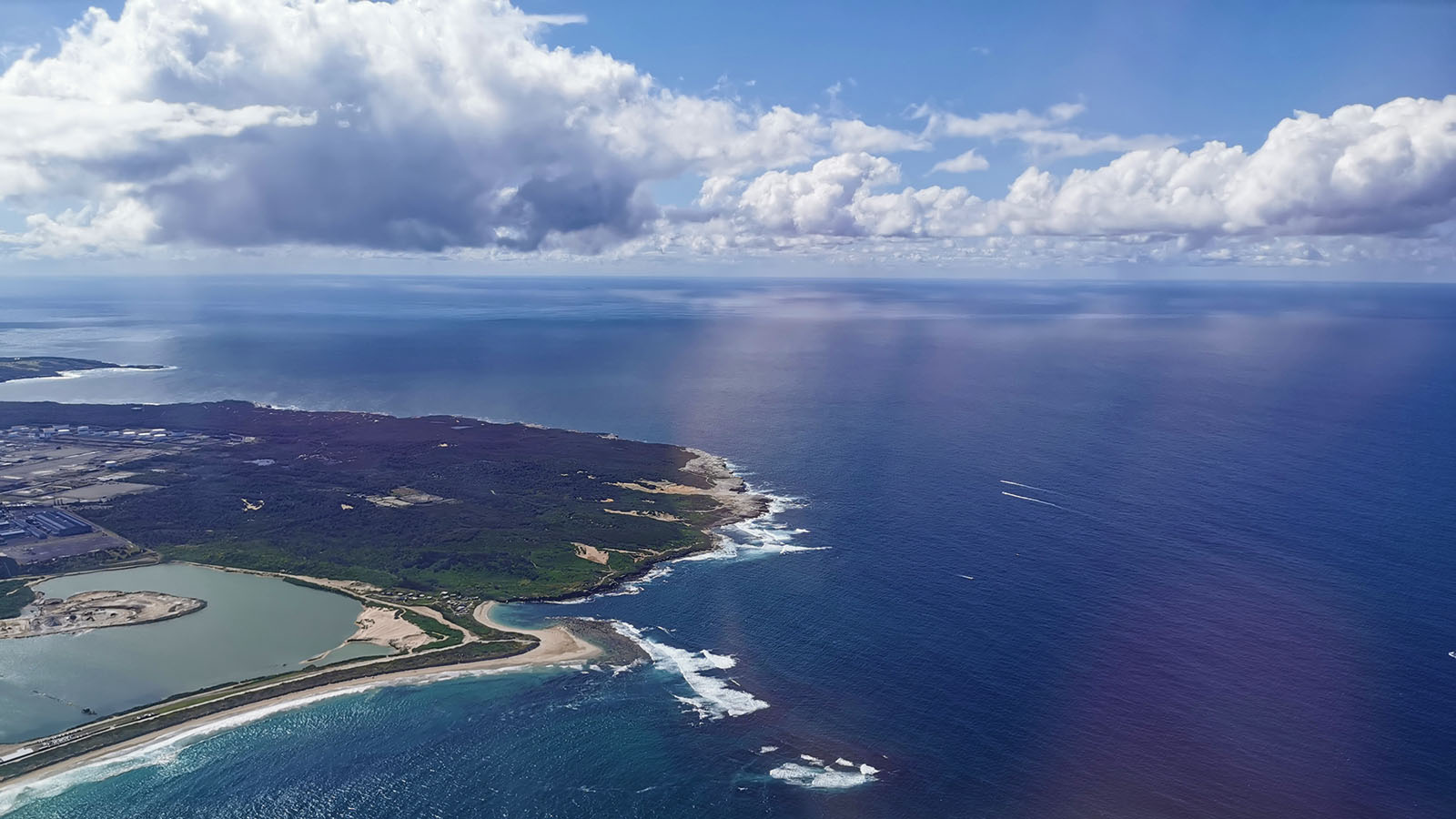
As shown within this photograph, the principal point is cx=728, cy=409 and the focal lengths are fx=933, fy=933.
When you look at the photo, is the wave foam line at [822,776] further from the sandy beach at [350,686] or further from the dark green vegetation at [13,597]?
the dark green vegetation at [13,597]

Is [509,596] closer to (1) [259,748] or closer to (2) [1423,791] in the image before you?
(1) [259,748]

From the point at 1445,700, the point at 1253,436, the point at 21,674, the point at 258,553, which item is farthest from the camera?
the point at 1253,436

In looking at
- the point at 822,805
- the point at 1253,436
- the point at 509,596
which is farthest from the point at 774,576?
the point at 1253,436

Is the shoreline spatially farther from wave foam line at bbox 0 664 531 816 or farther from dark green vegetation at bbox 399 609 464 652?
dark green vegetation at bbox 399 609 464 652

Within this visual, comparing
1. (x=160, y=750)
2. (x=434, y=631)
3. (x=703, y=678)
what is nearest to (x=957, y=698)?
(x=703, y=678)

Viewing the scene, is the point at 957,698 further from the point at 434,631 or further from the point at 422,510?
the point at 422,510

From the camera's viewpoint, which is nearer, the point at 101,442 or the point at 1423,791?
the point at 1423,791

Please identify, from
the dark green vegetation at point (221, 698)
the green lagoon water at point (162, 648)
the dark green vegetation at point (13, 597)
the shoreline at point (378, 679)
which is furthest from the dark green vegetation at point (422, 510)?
the dark green vegetation at point (221, 698)
